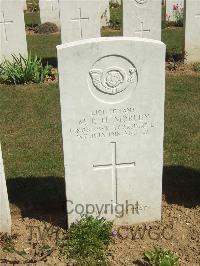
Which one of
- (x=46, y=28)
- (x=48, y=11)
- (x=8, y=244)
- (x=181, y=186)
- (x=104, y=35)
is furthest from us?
(x=48, y=11)

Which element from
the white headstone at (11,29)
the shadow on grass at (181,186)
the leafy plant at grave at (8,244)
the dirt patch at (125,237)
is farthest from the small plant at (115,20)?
the leafy plant at grave at (8,244)

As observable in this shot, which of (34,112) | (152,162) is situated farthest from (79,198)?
(34,112)

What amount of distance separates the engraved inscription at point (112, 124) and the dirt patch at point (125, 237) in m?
0.97

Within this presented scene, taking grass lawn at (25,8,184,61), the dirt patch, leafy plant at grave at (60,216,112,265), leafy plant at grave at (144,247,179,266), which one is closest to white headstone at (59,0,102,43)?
grass lawn at (25,8,184,61)

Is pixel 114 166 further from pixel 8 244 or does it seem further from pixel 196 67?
pixel 196 67

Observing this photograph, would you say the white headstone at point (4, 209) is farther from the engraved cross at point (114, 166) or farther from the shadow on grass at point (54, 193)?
the engraved cross at point (114, 166)

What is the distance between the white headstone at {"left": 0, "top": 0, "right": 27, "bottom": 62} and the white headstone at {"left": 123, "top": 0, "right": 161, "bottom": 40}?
7.30ft

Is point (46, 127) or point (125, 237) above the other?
point (46, 127)

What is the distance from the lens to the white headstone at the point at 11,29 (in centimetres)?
901

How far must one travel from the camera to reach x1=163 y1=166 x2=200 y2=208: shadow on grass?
183 inches

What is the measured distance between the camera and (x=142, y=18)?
9406mm

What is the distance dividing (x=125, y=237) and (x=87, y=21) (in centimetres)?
645

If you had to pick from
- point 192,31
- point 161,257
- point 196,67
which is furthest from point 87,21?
point 161,257

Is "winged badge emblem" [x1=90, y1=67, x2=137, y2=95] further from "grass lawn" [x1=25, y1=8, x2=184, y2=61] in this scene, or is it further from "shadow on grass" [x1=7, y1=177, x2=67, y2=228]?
"grass lawn" [x1=25, y1=8, x2=184, y2=61]
